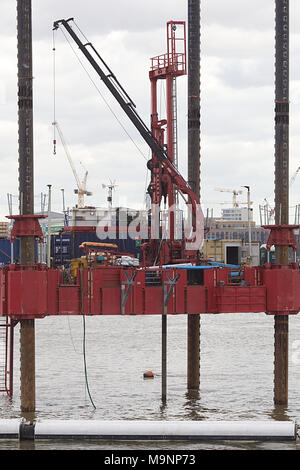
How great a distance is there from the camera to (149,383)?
157 ft

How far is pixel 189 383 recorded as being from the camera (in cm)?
4325

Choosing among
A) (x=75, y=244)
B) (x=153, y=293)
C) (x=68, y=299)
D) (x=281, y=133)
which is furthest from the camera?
(x=75, y=244)

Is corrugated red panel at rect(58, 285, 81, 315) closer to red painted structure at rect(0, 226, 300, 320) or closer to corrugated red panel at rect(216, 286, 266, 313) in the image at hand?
red painted structure at rect(0, 226, 300, 320)

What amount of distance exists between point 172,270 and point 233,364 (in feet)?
77.4

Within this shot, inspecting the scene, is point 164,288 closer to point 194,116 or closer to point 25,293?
point 25,293

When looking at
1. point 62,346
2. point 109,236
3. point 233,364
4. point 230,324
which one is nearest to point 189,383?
point 233,364

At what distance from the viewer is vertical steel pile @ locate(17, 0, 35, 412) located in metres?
35.1

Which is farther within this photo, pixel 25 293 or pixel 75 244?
pixel 75 244

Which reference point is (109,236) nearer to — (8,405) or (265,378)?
(265,378)

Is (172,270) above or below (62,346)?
above

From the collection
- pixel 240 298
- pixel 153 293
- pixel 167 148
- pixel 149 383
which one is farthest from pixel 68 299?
pixel 167 148

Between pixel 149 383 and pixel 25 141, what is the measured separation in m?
17.4

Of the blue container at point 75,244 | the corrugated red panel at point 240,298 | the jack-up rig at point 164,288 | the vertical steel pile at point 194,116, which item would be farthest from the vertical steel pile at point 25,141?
the blue container at point 75,244

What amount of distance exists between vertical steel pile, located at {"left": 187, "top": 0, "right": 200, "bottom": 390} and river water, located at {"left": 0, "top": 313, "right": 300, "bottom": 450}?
2.81m
